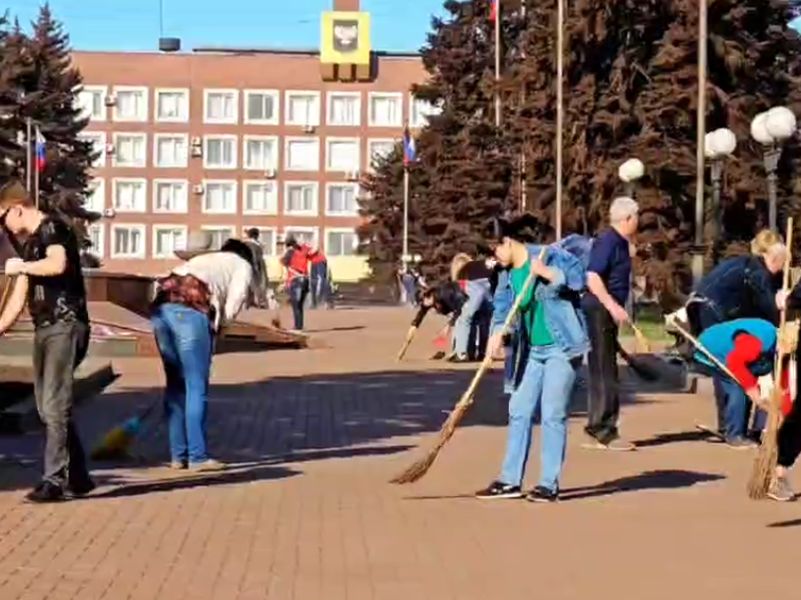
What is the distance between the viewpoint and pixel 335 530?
32.8 feet

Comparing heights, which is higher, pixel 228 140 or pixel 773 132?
pixel 228 140

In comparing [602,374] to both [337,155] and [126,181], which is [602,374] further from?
[126,181]

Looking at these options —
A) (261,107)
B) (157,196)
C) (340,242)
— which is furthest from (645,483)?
(340,242)

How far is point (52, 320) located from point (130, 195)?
92.4 metres

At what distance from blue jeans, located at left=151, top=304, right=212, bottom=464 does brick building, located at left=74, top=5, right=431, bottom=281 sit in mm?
85272

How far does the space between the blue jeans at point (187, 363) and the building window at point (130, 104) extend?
8790cm

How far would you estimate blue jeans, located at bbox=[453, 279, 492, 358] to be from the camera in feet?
82.5

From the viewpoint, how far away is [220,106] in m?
99.9

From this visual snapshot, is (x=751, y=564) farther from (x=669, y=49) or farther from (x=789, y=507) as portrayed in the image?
(x=669, y=49)

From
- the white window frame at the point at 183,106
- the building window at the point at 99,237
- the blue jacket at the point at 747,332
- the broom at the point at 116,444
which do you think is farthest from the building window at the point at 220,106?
the broom at the point at 116,444

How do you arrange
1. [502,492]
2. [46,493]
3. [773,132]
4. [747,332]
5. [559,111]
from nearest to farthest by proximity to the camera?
[46,493]
[502,492]
[747,332]
[773,132]
[559,111]

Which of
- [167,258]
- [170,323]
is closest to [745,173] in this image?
[170,323]

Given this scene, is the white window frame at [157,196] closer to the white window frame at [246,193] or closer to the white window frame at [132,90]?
the white window frame at [246,193]

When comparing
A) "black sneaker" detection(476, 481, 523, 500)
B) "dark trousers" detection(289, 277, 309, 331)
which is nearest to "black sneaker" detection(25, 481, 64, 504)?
"black sneaker" detection(476, 481, 523, 500)
